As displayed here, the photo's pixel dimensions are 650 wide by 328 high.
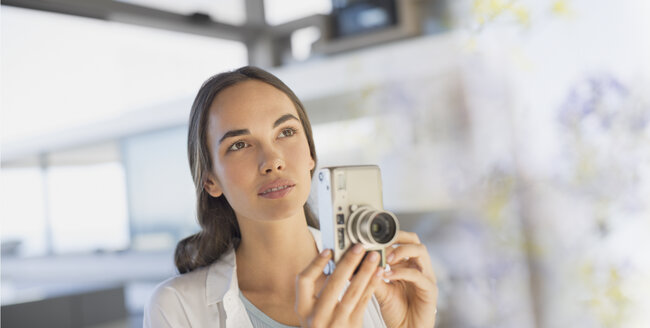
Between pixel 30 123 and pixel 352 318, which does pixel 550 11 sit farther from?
pixel 30 123

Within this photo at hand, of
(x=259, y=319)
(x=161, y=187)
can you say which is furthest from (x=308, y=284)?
(x=161, y=187)

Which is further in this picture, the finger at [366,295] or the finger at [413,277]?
the finger at [413,277]

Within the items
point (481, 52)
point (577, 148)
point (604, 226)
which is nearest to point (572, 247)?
point (604, 226)

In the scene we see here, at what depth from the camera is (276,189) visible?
1.11 metres

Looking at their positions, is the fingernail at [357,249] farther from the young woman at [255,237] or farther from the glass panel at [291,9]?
the glass panel at [291,9]

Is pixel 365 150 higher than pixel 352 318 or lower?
higher

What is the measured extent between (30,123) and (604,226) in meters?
2.55

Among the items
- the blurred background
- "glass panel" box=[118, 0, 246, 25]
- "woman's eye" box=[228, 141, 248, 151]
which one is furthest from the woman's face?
"glass panel" box=[118, 0, 246, 25]

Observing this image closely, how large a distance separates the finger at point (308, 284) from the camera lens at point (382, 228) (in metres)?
0.11

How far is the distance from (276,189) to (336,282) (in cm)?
25

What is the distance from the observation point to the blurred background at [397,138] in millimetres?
2314

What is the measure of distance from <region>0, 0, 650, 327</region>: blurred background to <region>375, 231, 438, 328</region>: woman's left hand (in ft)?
4.87

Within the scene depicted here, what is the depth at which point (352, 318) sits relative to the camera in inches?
37.9

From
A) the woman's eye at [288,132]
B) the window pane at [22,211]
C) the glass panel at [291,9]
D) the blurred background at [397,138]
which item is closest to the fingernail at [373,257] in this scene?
the woman's eye at [288,132]
